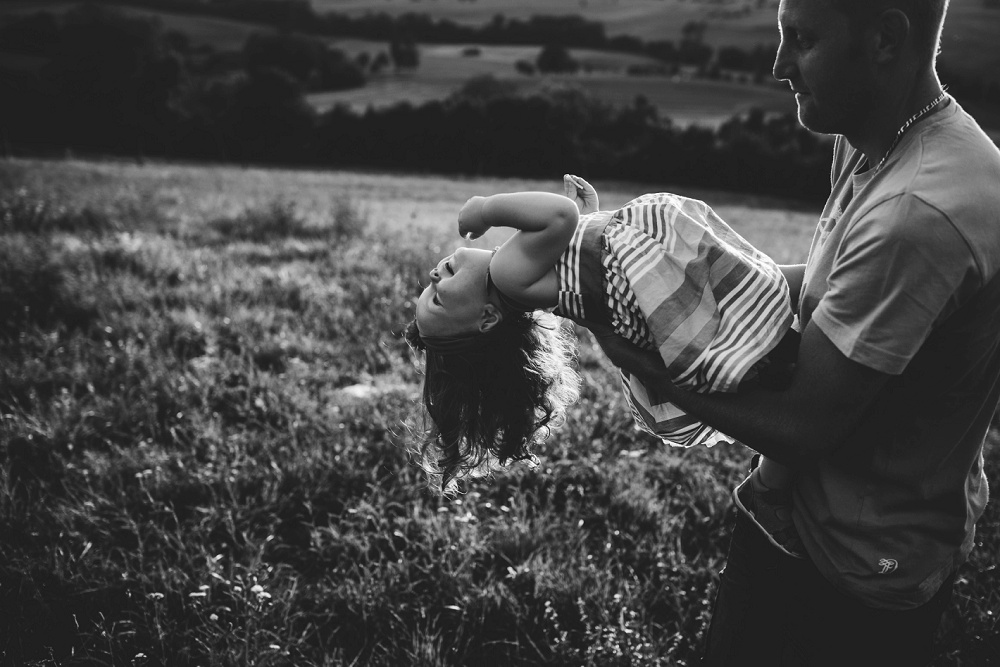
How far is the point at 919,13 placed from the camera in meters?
1.34

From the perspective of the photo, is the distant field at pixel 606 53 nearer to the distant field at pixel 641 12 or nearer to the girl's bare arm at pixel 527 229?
the distant field at pixel 641 12

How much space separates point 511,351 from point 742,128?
2138 inches

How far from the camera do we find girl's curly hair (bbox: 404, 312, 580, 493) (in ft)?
7.85

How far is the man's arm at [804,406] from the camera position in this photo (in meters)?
1.35

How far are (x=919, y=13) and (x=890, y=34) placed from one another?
0.21 ft

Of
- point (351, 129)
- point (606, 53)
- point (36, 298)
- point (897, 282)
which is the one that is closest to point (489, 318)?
point (897, 282)

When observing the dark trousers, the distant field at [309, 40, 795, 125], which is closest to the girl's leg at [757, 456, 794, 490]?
the dark trousers

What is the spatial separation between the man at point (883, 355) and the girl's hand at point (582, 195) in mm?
540

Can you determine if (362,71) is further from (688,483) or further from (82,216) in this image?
(688,483)

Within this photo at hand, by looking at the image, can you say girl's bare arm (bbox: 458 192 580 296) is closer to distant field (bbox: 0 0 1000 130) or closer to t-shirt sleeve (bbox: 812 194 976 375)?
t-shirt sleeve (bbox: 812 194 976 375)

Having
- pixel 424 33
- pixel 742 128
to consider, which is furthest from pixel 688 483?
pixel 424 33

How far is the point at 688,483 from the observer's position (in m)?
3.56

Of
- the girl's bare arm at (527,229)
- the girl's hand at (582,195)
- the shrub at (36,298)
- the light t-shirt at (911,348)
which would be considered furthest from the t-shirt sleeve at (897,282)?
the shrub at (36,298)

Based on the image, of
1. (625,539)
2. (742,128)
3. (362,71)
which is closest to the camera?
(625,539)
